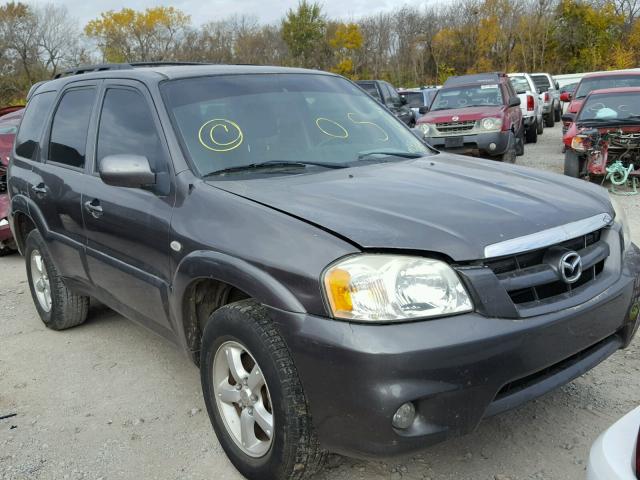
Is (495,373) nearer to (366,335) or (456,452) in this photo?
(366,335)

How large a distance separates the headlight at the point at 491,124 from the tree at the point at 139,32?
4971 cm

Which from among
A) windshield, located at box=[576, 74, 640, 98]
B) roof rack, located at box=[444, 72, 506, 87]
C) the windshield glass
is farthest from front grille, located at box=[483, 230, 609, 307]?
windshield, located at box=[576, 74, 640, 98]

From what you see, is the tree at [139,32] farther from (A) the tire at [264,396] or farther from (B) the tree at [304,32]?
(A) the tire at [264,396]

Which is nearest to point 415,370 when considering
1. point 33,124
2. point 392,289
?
point 392,289

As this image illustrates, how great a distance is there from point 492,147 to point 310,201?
8737mm

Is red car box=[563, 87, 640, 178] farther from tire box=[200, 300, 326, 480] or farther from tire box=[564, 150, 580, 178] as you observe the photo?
tire box=[200, 300, 326, 480]

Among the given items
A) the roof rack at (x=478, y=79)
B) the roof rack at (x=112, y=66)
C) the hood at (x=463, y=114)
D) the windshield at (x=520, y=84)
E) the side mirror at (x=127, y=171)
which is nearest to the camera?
the side mirror at (x=127, y=171)

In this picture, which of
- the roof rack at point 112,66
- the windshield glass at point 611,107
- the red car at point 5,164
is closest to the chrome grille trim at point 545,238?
the roof rack at point 112,66

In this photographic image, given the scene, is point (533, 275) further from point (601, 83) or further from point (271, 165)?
point (601, 83)

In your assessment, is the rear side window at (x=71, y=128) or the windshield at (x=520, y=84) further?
the windshield at (x=520, y=84)

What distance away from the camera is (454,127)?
1123 centimetres

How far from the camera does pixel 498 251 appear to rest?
2.27 metres

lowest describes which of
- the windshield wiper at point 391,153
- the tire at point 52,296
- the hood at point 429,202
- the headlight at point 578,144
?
the tire at point 52,296

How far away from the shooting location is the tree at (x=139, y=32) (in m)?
57.1
